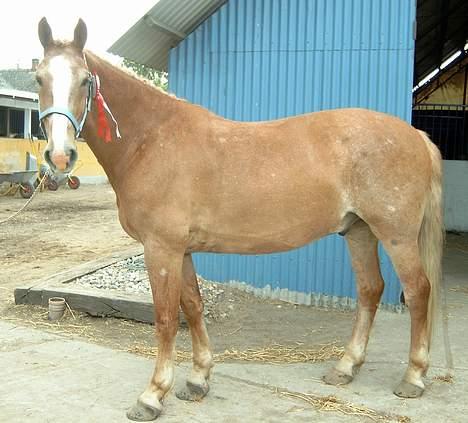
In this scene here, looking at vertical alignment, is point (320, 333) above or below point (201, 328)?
below

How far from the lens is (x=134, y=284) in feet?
18.6

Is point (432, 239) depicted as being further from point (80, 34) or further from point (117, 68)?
point (80, 34)

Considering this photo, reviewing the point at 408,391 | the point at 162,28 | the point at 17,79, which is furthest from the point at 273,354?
the point at 17,79

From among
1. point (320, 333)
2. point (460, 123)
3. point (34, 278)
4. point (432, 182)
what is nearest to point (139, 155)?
point (432, 182)

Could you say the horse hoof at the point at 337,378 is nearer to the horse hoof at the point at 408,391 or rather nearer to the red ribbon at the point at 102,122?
the horse hoof at the point at 408,391

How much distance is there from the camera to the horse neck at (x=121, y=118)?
3262 millimetres

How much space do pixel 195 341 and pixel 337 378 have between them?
100 centimetres

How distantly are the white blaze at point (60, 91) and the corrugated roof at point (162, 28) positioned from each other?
8.27ft

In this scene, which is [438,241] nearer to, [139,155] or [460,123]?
[139,155]


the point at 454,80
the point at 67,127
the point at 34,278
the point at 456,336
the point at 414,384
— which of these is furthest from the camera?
the point at 454,80

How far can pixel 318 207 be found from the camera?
3.44 metres

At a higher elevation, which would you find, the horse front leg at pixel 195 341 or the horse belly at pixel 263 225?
the horse belly at pixel 263 225

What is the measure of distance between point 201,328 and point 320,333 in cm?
166

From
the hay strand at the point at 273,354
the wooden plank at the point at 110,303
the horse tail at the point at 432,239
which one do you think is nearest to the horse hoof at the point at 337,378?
the hay strand at the point at 273,354
